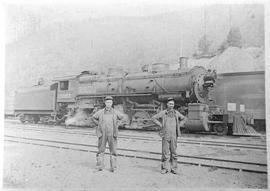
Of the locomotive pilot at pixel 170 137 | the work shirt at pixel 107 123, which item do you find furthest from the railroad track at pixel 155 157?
the work shirt at pixel 107 123

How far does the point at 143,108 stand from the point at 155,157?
4.20 meters

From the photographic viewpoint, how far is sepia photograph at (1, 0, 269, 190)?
16.7 feet

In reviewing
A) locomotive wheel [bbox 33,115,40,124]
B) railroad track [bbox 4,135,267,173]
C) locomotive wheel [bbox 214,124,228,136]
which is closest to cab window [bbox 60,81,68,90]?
locomotive wheel [bbox 33,115,40,124]

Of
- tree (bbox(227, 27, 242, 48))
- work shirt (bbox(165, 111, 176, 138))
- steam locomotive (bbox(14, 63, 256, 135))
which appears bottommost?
work shirt (bbox(165, 111, 176, 138))

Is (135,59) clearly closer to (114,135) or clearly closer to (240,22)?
(240,22)

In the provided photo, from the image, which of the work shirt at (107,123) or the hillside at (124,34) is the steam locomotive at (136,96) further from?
the work shirt at (107,123)

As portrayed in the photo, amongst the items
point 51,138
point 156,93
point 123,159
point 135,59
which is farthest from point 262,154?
point 135,59

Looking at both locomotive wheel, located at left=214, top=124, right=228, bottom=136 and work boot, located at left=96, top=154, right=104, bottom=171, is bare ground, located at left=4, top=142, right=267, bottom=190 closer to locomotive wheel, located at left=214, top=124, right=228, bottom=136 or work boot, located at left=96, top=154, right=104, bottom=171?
work boot, located at left=96, top=154, right=104, bottom=171

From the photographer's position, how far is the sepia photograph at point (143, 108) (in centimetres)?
509

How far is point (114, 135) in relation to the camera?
5.27 m

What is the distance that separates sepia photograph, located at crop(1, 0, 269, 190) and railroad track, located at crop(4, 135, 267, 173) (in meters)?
0.02

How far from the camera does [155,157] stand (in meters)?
5.88

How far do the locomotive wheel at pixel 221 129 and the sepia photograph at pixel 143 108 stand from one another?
71 mm

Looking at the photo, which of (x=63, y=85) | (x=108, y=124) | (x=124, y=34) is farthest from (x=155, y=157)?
(x=63, y=85)
